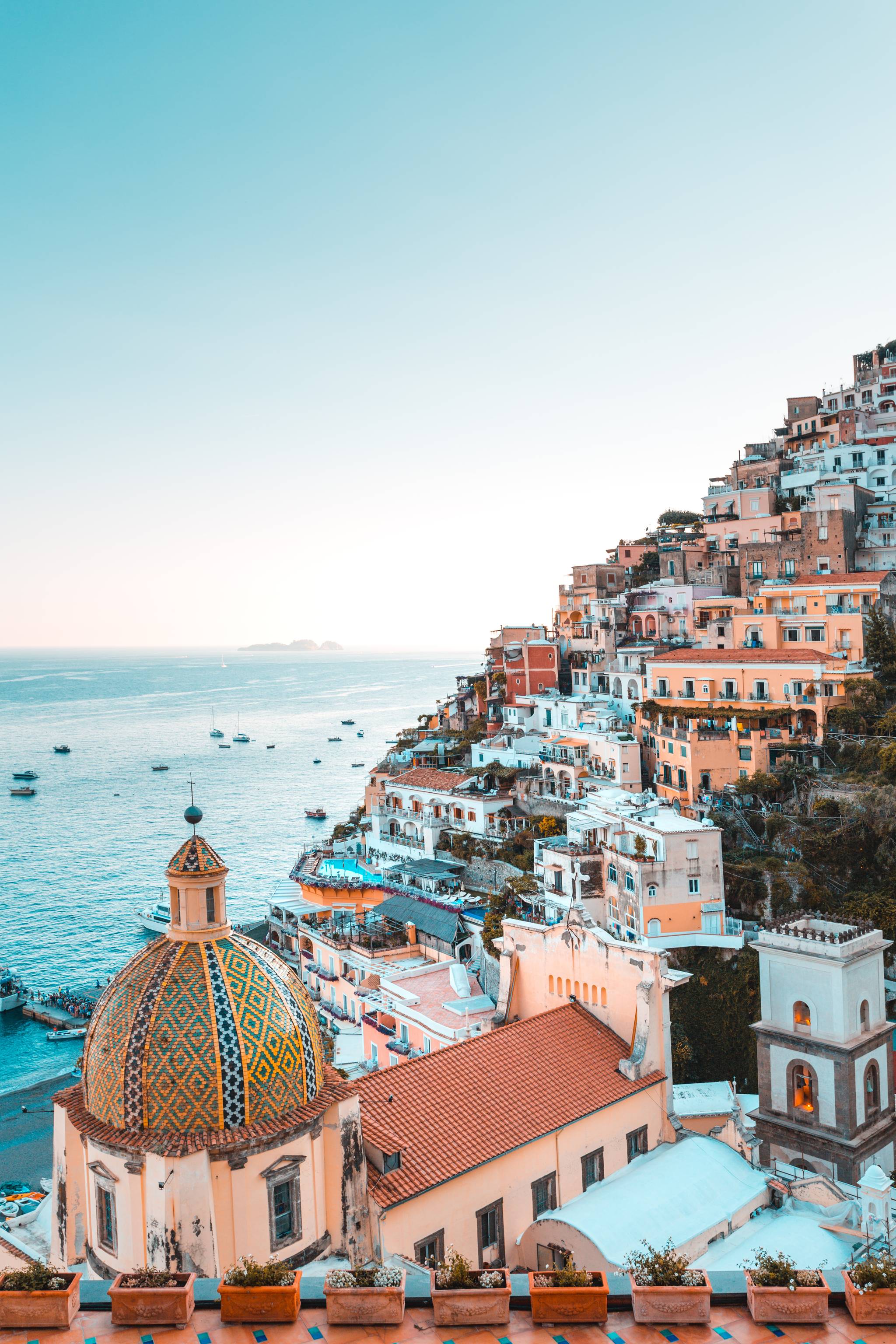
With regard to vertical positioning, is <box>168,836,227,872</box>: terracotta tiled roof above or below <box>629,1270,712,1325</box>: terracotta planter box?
above

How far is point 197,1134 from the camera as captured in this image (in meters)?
12.9

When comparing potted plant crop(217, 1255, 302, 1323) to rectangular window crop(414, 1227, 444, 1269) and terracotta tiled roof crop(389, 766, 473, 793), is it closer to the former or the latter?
rectangular window crop(414, 1227, 444, 1269)

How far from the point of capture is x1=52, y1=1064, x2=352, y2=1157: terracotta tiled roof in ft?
41.5

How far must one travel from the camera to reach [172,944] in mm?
14234

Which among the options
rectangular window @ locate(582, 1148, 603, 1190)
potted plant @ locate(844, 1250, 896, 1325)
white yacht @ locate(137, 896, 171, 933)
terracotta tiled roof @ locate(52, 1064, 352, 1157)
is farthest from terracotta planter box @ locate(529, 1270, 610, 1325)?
white yacht @ locate(137, 896, 171, 933)

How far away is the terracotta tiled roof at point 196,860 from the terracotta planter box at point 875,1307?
30.2 feet

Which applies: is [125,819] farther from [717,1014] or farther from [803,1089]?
[803,1089]

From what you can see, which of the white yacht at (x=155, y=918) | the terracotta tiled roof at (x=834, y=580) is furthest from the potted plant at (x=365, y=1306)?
the white yacht at (x=155, y=918)

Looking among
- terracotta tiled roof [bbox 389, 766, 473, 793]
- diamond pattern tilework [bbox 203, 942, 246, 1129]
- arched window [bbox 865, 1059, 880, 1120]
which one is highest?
diamond pattern tilework [bbox 203, 942, 246, 1129]

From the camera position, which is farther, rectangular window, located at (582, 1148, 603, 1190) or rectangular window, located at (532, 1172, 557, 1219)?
rectangular window, located at (582, 1148, 603, 1190)

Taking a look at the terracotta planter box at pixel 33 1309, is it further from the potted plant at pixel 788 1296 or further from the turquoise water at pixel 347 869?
the turquoise water at pixel 347 869

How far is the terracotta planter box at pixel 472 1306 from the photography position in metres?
9.38

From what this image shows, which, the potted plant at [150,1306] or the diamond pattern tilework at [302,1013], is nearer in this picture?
the potted plant at [150,1306]

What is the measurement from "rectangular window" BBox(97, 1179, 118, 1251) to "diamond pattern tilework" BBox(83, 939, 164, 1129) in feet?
A: 2.89
